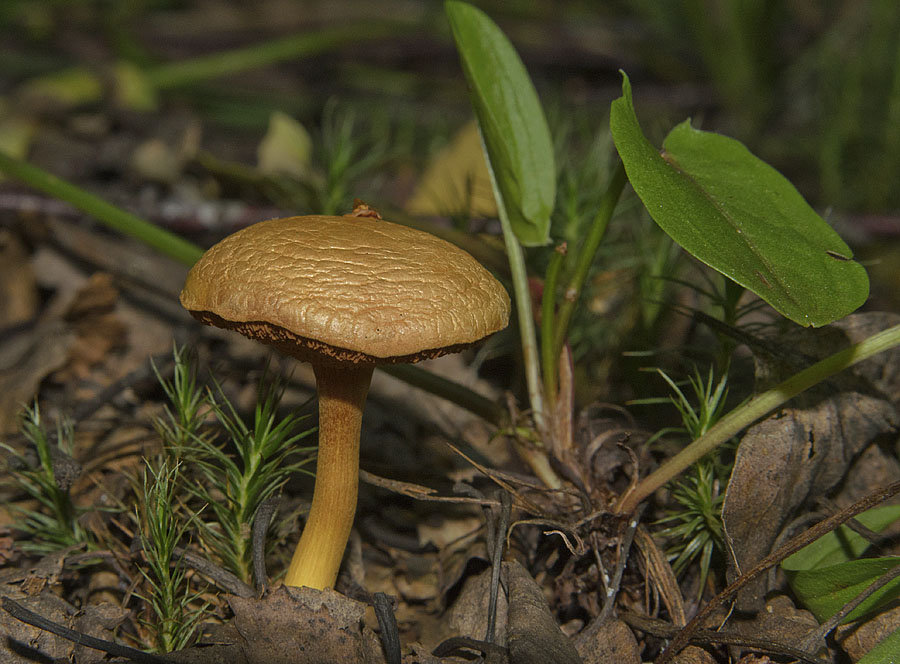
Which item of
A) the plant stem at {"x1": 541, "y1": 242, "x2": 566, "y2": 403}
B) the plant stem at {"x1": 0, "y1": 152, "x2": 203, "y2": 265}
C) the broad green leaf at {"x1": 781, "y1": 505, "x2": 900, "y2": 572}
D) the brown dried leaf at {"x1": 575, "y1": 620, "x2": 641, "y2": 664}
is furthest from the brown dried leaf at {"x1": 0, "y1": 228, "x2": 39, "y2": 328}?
the broad green leaf at {"x1": 781, "y1": 505, "x2": 900, "y2": 572}

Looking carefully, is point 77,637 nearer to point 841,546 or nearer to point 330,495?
point 330,495

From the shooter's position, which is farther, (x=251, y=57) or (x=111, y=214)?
(x=251, y=57)

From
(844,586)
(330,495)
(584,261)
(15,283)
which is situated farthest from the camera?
(15,283)

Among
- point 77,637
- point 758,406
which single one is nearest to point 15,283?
point 77,637

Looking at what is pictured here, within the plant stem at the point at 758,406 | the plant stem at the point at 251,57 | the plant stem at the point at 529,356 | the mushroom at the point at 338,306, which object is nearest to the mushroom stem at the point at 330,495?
the mushroom at the point at 338,306

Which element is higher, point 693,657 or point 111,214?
point 111,214

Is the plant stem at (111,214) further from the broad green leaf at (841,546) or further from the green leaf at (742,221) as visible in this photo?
the broad green leaf at (841,546)

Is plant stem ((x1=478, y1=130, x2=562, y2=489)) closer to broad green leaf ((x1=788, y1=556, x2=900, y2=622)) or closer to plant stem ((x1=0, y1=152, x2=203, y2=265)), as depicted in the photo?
broad green leaf ((x1=788, y1=556, x2=900, y2=622))
